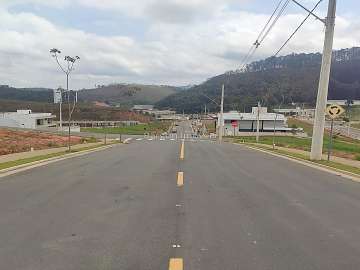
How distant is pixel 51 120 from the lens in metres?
115

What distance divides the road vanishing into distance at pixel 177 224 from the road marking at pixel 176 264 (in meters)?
0.01

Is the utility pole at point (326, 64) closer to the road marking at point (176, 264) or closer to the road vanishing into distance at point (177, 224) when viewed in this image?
the road vanishing into distance at point (177, 224)

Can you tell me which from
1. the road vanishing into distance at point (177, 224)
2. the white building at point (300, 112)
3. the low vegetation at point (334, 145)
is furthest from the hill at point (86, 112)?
the road vanishing into distance at point (177, 224)

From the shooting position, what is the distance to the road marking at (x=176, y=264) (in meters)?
5.29

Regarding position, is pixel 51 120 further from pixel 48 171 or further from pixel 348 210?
pixel 348 210

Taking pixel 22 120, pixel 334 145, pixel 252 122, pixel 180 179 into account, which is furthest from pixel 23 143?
pixel 252 122

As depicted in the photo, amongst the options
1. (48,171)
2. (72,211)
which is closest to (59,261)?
(72,211)

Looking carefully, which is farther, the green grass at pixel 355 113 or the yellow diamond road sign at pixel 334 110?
the green grass at pixel 355 113

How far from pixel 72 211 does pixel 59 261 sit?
10.1 feet

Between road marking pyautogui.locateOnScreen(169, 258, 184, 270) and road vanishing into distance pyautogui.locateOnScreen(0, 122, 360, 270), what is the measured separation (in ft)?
0.04

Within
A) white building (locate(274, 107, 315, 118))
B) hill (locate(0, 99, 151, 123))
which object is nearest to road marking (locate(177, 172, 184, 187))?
hill (locate(0, 99, 151, 123))

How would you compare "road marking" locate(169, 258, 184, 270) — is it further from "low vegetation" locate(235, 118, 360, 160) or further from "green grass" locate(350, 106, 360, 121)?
"green grass" locate(350, 106, 360, 121)

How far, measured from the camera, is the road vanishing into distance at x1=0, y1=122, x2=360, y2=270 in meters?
5.65

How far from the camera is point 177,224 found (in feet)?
24.6
